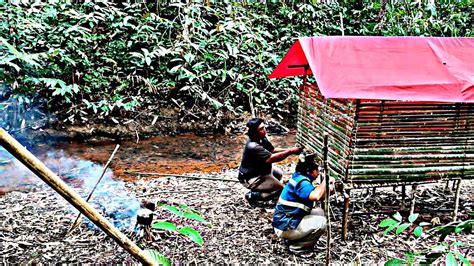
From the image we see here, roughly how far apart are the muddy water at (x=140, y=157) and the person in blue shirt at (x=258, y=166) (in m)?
2.28

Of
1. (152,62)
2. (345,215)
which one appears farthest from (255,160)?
(152,62)

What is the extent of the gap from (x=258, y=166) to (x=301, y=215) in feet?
3.92

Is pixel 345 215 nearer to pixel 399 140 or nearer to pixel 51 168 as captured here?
pixel 399 140

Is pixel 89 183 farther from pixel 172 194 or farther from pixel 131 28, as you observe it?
pixel 131 28

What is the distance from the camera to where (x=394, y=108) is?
157 inches

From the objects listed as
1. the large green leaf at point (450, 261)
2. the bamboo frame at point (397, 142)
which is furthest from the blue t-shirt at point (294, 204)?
the large green leaf at point (450, 261)

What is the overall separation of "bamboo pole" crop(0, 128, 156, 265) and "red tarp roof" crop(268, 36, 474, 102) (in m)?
2.85

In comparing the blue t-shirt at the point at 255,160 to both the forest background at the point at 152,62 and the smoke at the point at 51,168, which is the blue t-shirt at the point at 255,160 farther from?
the forest background at the point at 152,62

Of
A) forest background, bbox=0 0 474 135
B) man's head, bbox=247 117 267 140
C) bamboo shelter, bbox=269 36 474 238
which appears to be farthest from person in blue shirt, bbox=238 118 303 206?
forest background, bbox=0 0 474 135

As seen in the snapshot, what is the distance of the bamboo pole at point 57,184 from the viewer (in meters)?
0.93

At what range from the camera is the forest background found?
848 centimetres

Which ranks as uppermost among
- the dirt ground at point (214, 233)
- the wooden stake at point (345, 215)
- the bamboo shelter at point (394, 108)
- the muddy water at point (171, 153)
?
the bamboo shelter at point (394, 108)

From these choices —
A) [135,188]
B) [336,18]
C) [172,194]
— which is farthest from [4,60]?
[336,18]

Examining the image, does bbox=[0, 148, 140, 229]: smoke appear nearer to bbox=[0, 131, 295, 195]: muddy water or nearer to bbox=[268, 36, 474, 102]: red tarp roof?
bbox=[0, 131, 295, 195]: muddy water
